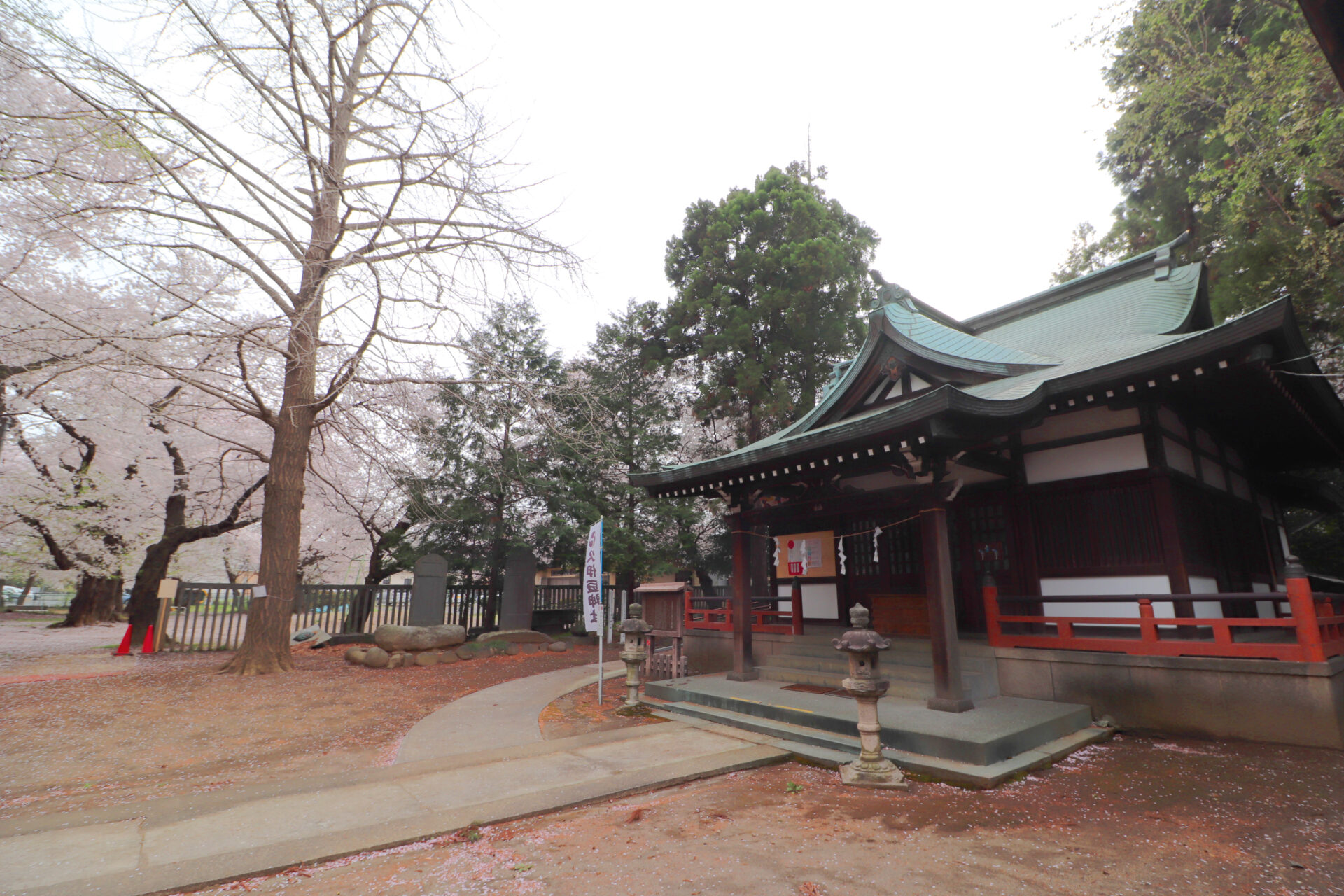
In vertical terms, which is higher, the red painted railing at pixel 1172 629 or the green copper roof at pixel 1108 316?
the green copper roof at pixel 1108 316

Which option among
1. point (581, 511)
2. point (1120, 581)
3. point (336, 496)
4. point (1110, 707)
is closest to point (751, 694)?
point (1110, 707)

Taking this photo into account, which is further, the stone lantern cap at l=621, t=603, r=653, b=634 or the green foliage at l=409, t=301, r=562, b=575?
the green foliage at l=409, t=301, r=562, b=575

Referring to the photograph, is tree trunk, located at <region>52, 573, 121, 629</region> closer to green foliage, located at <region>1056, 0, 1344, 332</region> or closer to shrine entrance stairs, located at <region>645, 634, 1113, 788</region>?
shrine entrance stairs, located at <region>645, 634, 1113, 788</region>

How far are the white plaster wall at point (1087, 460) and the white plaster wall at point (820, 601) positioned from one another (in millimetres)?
3946

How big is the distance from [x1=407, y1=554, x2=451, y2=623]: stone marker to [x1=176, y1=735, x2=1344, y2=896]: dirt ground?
1121 centimetres

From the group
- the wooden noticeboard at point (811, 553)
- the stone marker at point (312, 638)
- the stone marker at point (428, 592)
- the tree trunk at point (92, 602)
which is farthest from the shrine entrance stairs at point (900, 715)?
the tree trunk at point (92, 602)

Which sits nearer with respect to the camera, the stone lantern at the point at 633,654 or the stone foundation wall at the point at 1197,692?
the stone foundation wall at the point at 1197,692

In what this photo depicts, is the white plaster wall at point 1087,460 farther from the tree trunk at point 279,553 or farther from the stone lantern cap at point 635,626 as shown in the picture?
the tree trunk at point 279,553

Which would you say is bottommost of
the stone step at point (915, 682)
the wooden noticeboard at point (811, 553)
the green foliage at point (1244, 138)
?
the stone step at point (915, 682)

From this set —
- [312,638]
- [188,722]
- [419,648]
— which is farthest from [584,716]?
[312,638]

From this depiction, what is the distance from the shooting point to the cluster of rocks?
12016 millimetres

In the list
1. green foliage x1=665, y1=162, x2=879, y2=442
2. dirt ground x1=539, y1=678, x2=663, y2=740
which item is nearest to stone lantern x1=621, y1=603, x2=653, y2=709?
dirt ground x1=539, y1=678, x2=663, y2=740

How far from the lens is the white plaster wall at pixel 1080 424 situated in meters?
7.88

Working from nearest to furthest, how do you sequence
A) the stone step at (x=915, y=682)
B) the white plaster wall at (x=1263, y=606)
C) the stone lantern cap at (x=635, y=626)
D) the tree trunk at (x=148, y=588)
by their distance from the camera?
1. the stone step at (x=915, y=682)
2. the stone lantern cap at (x=635, y=626)
3. the white plaster wall at (x=1263, y=606)
4. the tree trunk at (x=148, y=588)
